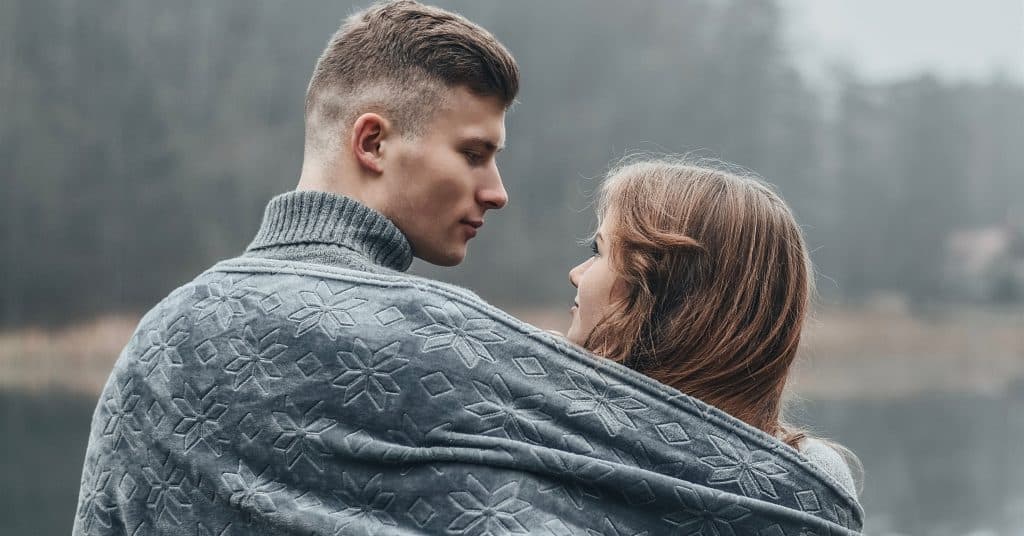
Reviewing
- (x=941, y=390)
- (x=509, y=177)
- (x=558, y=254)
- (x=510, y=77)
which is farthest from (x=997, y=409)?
(x=510, y=77)

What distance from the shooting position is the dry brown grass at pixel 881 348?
12117 millimetres

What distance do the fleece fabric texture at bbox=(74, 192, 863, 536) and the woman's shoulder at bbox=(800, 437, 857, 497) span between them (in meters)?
0.08

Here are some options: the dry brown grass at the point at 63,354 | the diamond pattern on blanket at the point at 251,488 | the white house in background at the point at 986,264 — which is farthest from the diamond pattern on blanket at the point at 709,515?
the white house in background at the point at 986,264

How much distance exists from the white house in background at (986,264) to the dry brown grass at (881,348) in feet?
1.75

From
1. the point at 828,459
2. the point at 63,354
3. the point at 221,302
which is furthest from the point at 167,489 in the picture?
the point at 63,354

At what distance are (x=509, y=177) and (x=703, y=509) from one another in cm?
1554

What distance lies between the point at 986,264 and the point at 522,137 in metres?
7.49

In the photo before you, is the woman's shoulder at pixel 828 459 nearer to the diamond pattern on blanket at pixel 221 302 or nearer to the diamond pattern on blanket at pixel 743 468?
the diamond pattern on blanket at pixel 743 468

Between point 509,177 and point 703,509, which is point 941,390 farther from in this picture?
point 703,509

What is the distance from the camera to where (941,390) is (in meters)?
15.5

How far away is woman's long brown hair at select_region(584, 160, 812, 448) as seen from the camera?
1338mm

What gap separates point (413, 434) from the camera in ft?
3.77

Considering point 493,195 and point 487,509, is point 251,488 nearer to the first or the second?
point 487,509

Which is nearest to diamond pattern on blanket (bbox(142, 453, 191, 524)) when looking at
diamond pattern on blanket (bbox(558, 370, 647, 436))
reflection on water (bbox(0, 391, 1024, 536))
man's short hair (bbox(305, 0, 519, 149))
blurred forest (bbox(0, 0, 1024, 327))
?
diamond pattern on blanket (bbox(558, 370, 647, 436))
